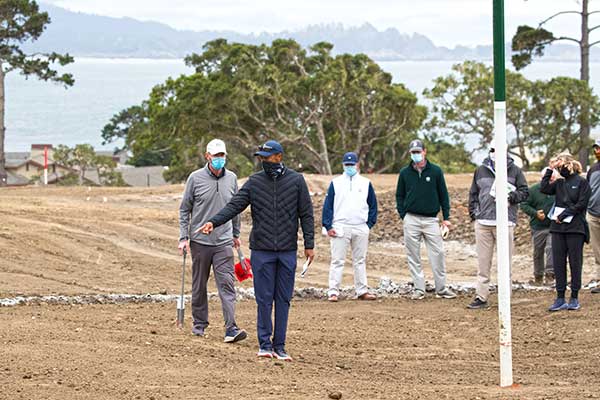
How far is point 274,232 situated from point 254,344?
5.19 ft

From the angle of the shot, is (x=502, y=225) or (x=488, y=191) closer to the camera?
(x=502, y=225)

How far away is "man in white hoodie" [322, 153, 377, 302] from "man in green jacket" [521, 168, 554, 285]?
2.28 metres

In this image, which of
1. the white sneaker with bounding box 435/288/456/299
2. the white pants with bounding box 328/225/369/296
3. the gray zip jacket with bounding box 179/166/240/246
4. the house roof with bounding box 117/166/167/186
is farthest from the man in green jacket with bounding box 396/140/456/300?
the house roof with bounding box 117/166/167/186

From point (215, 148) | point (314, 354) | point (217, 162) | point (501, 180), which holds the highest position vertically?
point (215, 148)

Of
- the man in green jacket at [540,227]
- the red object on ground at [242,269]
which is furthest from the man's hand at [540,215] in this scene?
the red object on ground at [242,269]

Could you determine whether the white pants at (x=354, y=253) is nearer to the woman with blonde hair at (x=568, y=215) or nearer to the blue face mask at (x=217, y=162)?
the woman with blonde hair at (x=568, y=215)

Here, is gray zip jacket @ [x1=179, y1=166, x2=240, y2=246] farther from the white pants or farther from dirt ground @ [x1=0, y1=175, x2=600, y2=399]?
the white pants

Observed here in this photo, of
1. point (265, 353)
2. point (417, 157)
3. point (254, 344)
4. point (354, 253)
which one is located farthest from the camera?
point (354, 253)

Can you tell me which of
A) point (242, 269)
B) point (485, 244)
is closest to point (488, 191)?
point (485, 244)

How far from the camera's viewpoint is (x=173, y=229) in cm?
2639

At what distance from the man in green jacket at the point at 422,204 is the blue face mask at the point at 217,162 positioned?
409cm

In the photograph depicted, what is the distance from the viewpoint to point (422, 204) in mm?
15414

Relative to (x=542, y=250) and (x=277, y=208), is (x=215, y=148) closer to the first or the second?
(x=277, y=208)

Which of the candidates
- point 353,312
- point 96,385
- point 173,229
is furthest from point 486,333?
point 173,229
